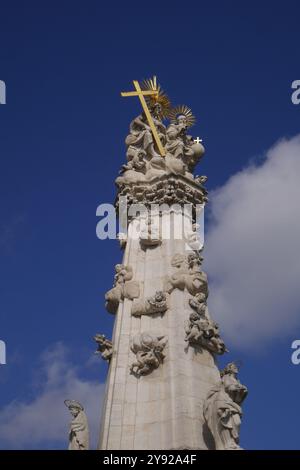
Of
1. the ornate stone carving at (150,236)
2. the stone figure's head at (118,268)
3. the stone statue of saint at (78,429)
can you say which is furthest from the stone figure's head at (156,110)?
the stone statue of saint at (78,429)

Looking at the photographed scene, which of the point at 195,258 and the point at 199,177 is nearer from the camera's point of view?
the point at 195,258

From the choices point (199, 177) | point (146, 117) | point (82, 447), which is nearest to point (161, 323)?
point (82, 447)

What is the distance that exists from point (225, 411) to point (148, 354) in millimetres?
2639

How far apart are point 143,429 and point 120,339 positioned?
266 centimetres

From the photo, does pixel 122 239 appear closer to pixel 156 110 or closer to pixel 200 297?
pixel 200 297

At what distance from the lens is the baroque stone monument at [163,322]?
1224cm

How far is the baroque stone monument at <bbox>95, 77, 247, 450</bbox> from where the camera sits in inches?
482

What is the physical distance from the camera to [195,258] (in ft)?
52.3

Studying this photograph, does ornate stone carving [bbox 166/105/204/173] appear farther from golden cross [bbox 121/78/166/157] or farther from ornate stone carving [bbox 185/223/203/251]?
ornate stone carving [bbox 185/223/203/251]

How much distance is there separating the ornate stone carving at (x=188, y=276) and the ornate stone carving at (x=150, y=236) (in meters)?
0.97

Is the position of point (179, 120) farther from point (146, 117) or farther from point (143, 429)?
point (143, 429)

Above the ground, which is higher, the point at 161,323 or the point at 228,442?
the point at 161,323

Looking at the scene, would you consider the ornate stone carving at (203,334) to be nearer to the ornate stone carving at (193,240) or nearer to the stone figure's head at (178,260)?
the stone figure's head at (178,260)
